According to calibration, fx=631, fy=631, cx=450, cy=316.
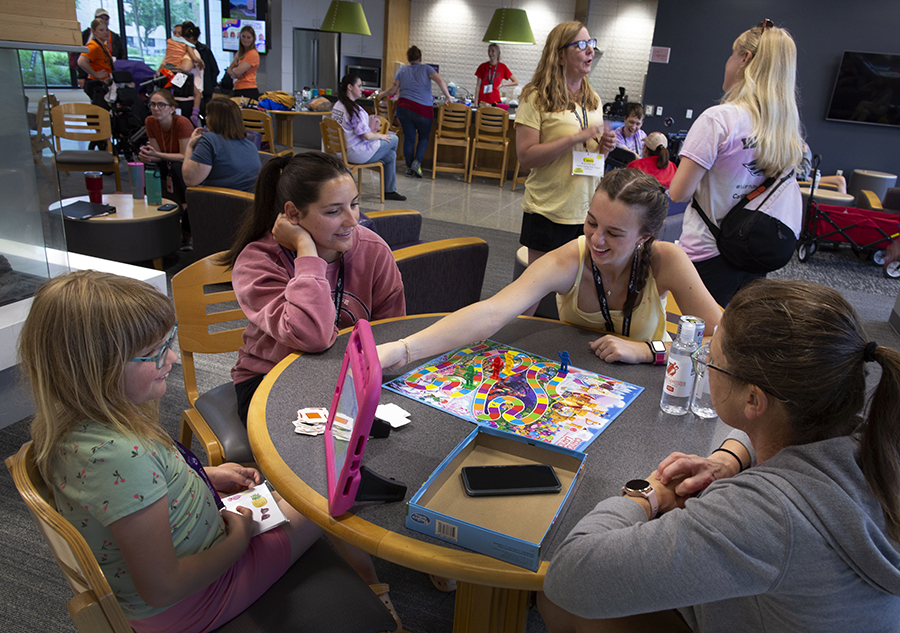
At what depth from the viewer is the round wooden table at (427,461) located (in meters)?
1.01

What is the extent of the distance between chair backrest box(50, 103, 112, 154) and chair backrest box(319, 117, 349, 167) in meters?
2.11

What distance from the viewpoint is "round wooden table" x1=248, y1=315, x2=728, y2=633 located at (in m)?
1.01

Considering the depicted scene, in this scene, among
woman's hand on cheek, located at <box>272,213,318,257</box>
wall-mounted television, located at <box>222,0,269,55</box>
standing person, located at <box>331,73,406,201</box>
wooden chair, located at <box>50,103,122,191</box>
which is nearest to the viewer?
woman's hand on cheek, located at <box>272,213,318,257</box>

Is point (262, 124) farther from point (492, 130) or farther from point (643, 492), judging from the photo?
point (643, 492)

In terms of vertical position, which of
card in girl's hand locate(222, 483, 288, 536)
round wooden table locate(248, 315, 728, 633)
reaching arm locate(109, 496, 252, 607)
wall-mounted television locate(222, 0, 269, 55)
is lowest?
card in girl's hand locate(222, 483, 288, 536)

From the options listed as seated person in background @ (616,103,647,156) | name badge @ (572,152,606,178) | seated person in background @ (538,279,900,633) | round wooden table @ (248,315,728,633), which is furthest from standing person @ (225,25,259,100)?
seated person in background @ (538,279,900,633)

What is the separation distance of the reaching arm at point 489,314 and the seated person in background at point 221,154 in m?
3.05

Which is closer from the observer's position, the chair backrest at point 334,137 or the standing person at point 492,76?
the chair backrest at point 334,137

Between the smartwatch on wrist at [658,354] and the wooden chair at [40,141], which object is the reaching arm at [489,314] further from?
the wooden chair at [40,141]

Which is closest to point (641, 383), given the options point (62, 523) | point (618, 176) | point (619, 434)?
point (619, 434)

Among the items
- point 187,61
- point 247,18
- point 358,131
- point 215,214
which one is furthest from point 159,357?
point 247,18

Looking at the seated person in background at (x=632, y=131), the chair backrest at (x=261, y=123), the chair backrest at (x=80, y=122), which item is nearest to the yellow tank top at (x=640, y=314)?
the seated person in background at (x=632, y=131)

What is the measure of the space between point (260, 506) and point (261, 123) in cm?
682

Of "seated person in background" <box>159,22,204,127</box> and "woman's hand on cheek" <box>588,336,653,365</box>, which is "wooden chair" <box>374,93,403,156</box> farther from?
"woman's hand on cheek" <box>588,336,653,365</box>
